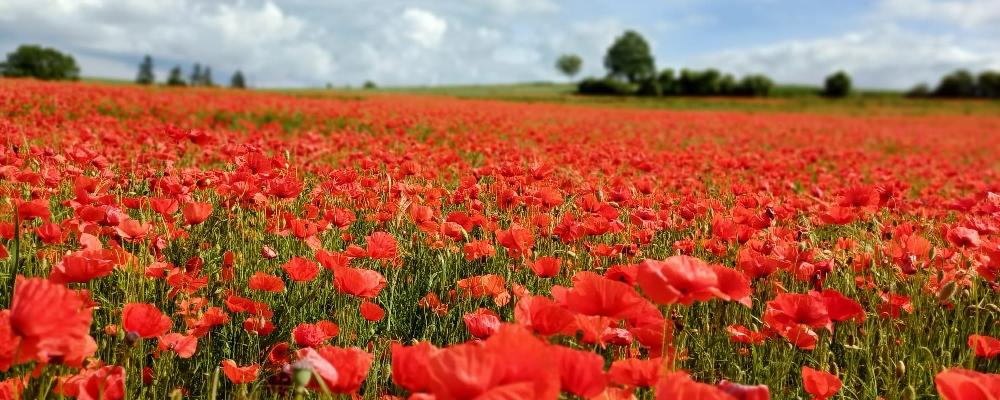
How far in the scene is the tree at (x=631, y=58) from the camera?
85500mm

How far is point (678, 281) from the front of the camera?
1335 mm

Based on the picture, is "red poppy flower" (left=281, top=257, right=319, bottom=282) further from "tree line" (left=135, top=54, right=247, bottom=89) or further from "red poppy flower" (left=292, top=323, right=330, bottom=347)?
"tree line" (left=135, top=54, right=247, bottom=89)

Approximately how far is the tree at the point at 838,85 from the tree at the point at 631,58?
76.8 ft

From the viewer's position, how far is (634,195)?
408 centimetres

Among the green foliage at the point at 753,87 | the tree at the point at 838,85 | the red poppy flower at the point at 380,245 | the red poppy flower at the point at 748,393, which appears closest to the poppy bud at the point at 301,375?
the red poppy flower at the point at 748,393

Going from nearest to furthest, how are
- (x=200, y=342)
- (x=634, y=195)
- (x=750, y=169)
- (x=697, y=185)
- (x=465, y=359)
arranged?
(x=465, y=359)
(x=200, y=342)
(x=634, y=195)
(x=697, y=185)
(x=750, y=169)

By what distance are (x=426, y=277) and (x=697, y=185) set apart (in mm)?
3124

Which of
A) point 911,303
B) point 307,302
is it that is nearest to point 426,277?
point 307,302

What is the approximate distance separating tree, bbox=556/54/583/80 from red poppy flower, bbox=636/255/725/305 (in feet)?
343

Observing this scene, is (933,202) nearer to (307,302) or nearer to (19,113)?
(307,302)

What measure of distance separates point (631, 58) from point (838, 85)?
1062 inches

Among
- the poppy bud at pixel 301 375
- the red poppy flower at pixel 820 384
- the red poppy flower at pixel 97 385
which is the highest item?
the poppy bud at pixel 301 375

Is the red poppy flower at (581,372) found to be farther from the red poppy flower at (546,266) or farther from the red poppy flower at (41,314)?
the red poppy flower at (546,266)

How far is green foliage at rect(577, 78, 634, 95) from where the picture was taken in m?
59.7
